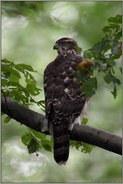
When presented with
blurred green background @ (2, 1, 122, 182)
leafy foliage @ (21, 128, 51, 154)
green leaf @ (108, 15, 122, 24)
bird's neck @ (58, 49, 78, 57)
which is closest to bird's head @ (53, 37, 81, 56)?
bird's neck @ (58, 49, 78, 57)

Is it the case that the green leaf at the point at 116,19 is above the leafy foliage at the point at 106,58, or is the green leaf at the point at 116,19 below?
above

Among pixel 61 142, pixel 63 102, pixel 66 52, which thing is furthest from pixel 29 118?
pixel 66 52

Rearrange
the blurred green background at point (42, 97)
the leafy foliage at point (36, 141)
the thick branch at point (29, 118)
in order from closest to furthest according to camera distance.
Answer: the thick branch at point (29, 118), the leafy foliage at point (36, 141), the blurred green background at point (42, 97)

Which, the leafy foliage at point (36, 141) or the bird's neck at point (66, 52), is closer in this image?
the leafy foliage at point (36, 141)

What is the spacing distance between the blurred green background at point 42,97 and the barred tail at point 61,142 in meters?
2.14

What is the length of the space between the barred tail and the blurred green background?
214 centimetres

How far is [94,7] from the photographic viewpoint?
7.83 metres

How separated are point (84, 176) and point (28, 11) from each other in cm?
258

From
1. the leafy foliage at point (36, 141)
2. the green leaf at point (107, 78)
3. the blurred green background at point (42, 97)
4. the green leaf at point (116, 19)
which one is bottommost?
the blurred green background at point (42, 97)

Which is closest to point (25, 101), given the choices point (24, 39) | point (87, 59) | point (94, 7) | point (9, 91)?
point (9, 91)

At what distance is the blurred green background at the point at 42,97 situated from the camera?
7875 millimetres

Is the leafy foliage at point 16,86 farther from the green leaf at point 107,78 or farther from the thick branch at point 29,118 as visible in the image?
the green leaf at point 107,78

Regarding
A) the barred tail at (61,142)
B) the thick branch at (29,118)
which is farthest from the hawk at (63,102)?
the thick branch at (29,118)

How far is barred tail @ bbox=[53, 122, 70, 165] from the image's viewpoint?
5.04 meters
